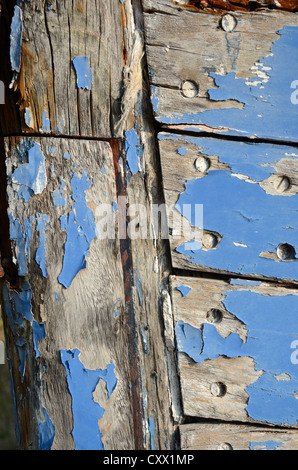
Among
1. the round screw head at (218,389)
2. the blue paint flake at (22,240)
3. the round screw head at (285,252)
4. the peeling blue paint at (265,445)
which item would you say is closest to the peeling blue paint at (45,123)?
the blue paint flake at (22,240)

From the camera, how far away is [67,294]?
1.32 m

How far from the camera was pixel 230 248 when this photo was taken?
4.42 ft

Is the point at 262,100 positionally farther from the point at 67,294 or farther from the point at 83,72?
the point at 67,294

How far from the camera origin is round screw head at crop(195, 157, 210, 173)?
1.32m

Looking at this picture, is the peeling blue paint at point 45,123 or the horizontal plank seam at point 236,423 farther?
the horizontal plank seam at point 236,423

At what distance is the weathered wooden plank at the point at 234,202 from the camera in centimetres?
132

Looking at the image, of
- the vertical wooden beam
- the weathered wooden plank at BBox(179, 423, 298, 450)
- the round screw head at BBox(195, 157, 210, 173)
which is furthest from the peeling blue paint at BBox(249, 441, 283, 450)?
the round screw head at BBox(195, 157, 210, 173)

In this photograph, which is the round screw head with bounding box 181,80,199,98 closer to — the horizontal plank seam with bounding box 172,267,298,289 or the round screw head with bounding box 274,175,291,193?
the round screw head with bounding box 274,175,291,193

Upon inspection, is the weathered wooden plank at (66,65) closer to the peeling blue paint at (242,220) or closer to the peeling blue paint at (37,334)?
the peeling blue paint at (242,220)

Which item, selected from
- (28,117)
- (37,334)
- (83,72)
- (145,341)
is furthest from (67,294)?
(83,72)

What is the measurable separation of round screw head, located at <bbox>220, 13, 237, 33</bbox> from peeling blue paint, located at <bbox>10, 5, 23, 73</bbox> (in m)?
0.55

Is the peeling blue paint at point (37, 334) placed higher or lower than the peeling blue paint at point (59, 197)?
lower

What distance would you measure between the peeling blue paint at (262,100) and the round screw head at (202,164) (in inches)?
3.6
